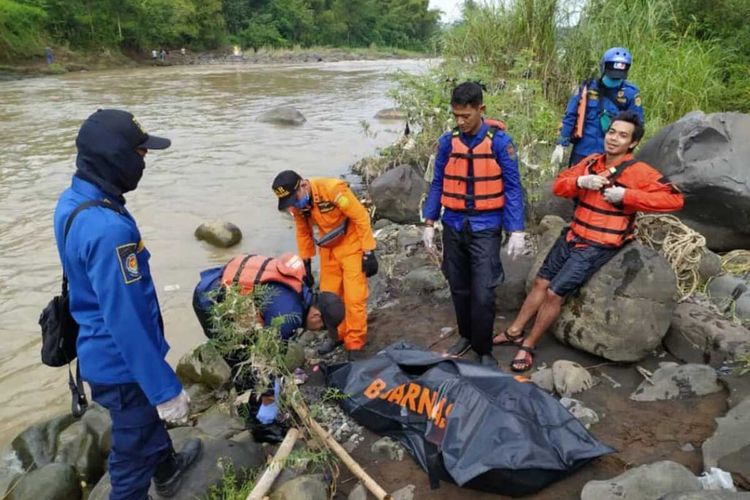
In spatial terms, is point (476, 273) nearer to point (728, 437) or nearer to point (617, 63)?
point (728, 437)

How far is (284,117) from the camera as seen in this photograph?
15.5 metres

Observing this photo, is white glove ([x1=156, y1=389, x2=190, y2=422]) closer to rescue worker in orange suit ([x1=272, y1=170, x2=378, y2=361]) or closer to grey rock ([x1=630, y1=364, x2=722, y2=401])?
rescue worker in orange suit ([x1=272, y1=170, x2=378, y2=361])

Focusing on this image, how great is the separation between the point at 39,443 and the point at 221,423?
4.20 ft

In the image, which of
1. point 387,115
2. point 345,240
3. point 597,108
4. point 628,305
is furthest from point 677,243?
point 387,115

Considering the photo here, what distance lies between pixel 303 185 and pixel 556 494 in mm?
2589

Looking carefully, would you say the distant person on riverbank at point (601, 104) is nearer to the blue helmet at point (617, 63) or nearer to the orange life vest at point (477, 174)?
the blue helmet at point (617, 63)

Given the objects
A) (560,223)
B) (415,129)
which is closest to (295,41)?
(415,129)

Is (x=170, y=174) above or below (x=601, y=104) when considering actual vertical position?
below

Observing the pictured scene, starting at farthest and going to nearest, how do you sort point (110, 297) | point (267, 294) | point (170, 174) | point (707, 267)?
point (170, 174)
point (707, 267)
point (267, 294)
point (110, 297)

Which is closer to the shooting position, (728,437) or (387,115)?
(728,437)

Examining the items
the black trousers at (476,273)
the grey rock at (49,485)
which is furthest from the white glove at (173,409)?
the black trousers at (476,273)

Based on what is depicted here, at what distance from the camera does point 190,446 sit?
2986 mm

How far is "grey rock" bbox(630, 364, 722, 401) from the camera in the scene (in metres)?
3.13

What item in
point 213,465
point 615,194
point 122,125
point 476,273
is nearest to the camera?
point 122,125
